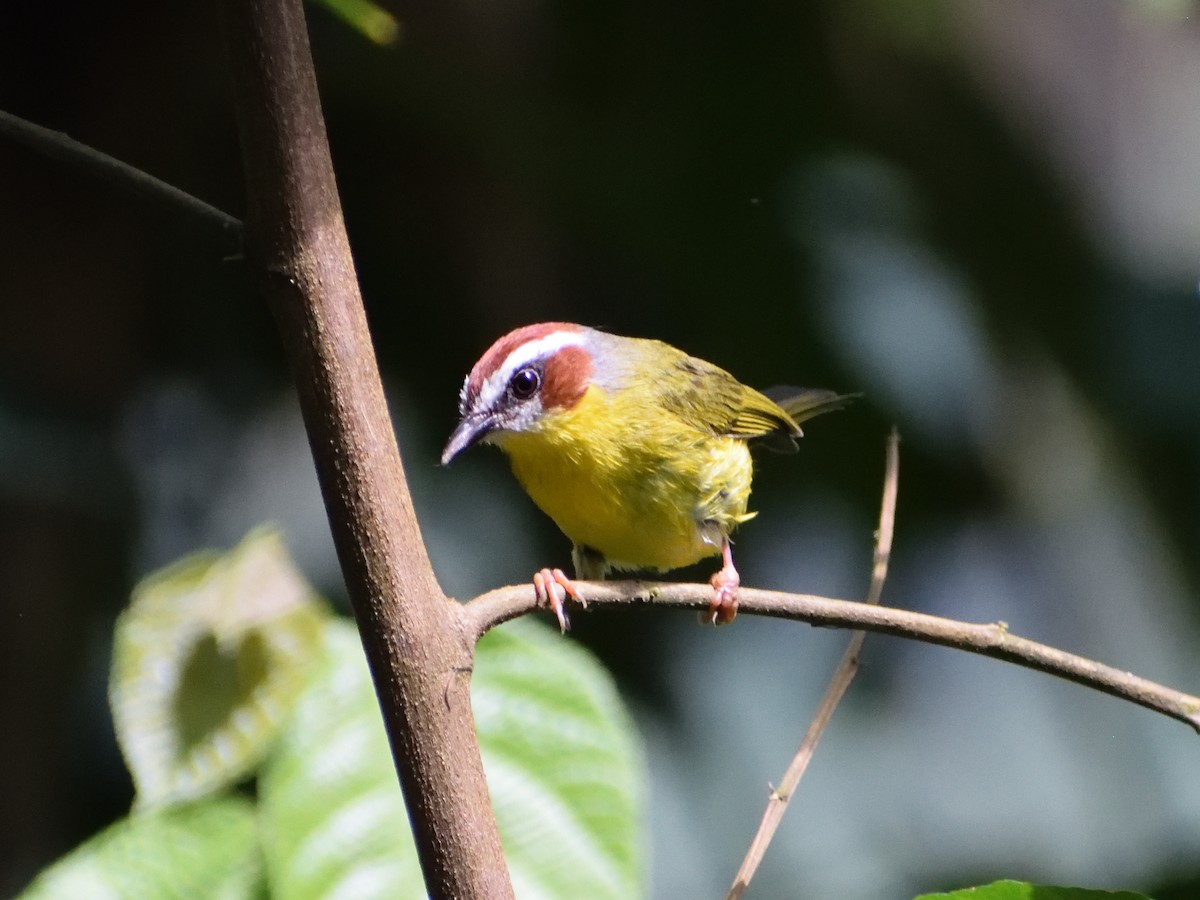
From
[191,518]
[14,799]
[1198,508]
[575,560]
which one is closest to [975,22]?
[1198,508]

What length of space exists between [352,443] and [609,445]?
90 centimetres

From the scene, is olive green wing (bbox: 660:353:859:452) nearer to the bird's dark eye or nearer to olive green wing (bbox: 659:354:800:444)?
olive green wing (bbox: 659:354:800:444)

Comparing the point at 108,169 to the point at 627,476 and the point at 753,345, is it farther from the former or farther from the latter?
the point at 753,345

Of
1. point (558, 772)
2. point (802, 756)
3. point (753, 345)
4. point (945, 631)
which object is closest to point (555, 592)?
point (558, 772)

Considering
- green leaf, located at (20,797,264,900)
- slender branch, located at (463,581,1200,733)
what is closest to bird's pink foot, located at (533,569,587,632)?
slender branch, located at (463,581,1200,733)

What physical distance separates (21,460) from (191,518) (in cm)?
31

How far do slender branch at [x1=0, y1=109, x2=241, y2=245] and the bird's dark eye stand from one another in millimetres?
774

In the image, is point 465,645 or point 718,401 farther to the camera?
point 718,401

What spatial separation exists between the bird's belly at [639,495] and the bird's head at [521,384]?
70 mm

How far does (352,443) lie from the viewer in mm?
813

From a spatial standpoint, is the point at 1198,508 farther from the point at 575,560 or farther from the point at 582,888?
the point at 582,888

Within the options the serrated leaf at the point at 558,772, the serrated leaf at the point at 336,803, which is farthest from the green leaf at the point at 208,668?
the serrated leaf at the point at 558,772

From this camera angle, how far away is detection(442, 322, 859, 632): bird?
161 centimetres

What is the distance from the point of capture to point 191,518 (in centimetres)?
213
